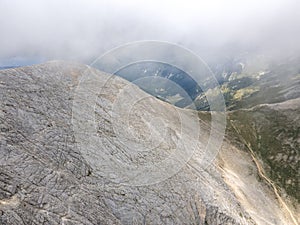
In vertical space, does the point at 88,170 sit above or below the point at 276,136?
above

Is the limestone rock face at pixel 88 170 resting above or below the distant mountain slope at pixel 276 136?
above

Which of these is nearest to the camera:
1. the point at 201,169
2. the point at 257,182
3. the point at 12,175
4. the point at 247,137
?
the point at 12,175


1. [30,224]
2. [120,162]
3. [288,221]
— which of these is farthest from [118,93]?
[288,221]

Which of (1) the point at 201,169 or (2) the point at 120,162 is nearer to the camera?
(2) the point at 120,162

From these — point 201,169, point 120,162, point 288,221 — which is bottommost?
point 288,221

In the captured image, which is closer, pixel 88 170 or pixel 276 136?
pixel 88 170

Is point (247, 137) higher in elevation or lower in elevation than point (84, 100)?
lower

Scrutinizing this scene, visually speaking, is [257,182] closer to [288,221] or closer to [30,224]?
[288,221]

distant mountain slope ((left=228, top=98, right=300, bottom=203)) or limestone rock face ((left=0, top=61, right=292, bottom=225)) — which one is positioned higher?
limestone rock face ((left=0, top=61, right=292, bottom=225))
